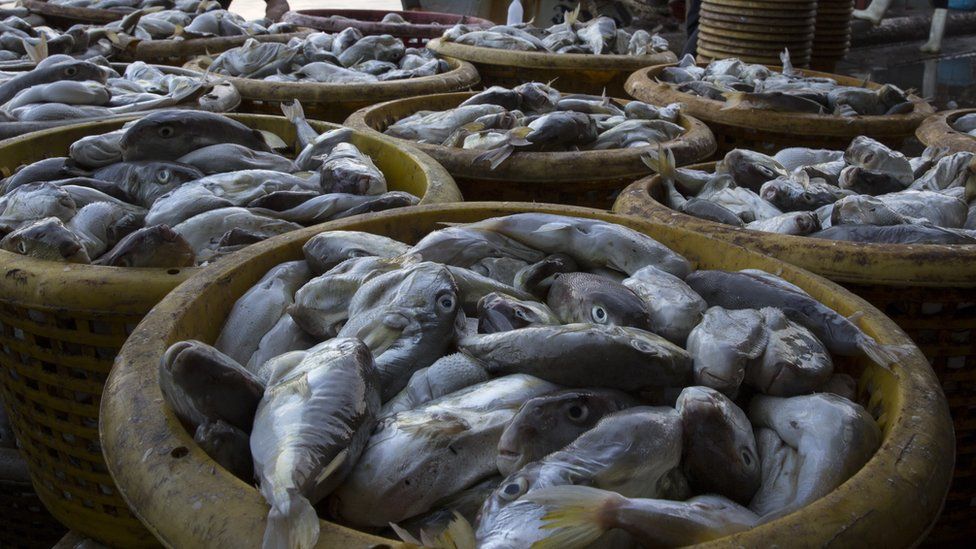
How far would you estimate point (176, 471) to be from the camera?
117 cm

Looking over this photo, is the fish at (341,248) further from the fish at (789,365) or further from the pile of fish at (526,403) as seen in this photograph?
the fish at (789,365)

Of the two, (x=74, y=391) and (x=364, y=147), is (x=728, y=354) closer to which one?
(x=74, y=391)

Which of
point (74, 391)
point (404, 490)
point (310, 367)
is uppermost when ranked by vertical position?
point (310, 367)

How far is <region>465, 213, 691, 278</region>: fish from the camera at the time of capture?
6.08 ft

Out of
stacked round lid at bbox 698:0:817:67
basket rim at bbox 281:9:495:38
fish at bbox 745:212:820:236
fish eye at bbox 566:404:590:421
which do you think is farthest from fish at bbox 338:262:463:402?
basket rim at bbox 281:9:495:38

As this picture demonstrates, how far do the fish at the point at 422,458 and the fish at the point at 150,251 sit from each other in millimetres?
904

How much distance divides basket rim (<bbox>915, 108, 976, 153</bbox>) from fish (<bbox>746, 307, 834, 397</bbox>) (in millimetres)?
2035

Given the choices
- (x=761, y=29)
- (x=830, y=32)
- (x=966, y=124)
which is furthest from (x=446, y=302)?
(x=830, y=32)

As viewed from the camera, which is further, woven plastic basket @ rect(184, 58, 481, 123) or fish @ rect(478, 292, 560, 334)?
woven plastic basket @ rect(184, 58, 481, 123)

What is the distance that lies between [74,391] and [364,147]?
1.40 m

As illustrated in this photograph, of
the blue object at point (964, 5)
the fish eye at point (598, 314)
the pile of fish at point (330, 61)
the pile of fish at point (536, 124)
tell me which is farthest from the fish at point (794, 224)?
the blue object at point (964, 5)

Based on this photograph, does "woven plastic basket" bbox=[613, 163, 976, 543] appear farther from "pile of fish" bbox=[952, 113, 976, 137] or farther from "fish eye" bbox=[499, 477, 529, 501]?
"pile of fish" bbox=[952, 113, 976, 137]

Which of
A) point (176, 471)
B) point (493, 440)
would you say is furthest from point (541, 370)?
point (176, 471)

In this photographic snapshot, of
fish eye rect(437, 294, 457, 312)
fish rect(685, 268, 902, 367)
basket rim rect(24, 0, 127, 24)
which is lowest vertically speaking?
fish rect(685, 268, 902, 367)
